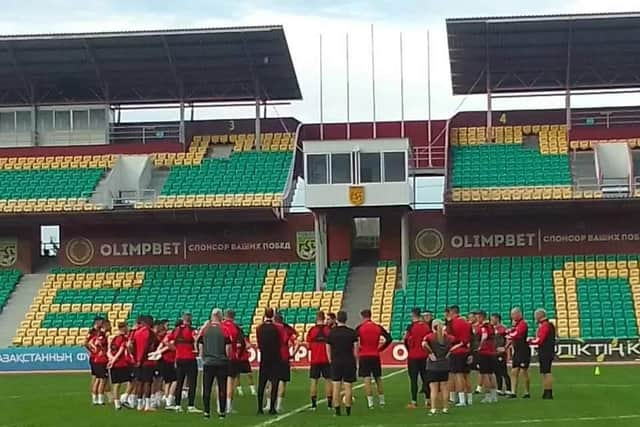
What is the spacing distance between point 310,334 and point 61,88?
34.9 metres

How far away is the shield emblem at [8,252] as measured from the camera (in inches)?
2127

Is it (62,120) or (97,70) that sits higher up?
(97,70)

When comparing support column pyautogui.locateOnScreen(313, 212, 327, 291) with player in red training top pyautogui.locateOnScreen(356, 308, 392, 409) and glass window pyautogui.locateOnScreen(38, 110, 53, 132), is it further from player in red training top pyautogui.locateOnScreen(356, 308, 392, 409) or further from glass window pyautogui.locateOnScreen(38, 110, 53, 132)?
player in red training top pyautogui.locateOnScreen(356, 308, 392, 409)

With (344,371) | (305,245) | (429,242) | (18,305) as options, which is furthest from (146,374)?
(429,242)

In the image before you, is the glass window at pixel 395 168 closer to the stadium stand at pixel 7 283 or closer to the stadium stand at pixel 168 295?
the stadium stand at pixel 168 295

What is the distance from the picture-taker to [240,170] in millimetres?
52938

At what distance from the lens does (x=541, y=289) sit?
47781mm

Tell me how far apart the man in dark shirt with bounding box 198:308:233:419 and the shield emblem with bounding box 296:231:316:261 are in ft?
96.2

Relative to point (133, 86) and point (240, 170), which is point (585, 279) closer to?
point (240, 170)

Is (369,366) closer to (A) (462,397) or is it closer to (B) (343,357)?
(B) (343,357)

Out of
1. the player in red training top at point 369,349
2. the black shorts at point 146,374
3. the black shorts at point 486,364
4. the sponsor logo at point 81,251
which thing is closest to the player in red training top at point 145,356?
the black shorts at point 146,374

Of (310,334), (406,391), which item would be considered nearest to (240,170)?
(406,391)

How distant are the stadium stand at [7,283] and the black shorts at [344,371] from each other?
30.3m

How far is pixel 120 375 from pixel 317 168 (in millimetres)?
23798
